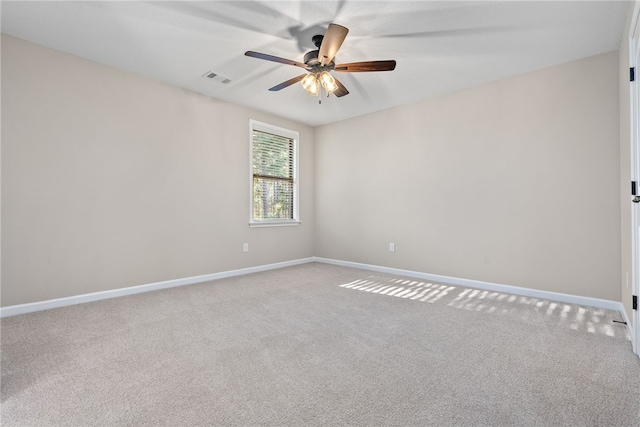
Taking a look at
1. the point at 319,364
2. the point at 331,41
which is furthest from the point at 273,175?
the point at 319,364

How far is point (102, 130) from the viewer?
3.18m

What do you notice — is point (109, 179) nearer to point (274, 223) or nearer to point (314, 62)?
point (274, 223)

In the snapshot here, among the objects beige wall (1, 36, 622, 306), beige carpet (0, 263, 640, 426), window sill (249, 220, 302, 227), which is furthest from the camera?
window sill (249, 220, 302, 227)

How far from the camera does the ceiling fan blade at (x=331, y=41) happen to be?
2.11 meters

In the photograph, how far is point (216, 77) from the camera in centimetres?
346

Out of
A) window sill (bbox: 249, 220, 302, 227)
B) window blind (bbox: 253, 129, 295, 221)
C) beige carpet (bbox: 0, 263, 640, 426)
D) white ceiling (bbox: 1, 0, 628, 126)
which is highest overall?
white ceiling (bbox: 1, 0, 628, 126)

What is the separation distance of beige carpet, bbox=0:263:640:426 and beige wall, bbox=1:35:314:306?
0.51m

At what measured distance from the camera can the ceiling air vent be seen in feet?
11.1

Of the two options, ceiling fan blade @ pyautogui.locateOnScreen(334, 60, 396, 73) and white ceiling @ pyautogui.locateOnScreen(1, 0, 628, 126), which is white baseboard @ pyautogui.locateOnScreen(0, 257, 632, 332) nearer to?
white ceiling @ pyautogui.locateOnScreen(1, 0, 628, 126)

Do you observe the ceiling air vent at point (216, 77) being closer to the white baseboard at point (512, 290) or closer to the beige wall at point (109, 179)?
the beige wall at point (109, 179)

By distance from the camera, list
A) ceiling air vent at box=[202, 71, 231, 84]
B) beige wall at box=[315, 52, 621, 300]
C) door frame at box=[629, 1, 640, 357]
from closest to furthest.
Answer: door frame at box=[629, 1, 640, 357]
beige wall at box=[315, 52, 621, 300]
ceiling air vent at box=[202, 71, 231, 84]

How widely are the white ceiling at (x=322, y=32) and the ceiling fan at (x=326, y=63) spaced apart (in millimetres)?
234

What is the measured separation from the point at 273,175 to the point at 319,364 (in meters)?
3.57

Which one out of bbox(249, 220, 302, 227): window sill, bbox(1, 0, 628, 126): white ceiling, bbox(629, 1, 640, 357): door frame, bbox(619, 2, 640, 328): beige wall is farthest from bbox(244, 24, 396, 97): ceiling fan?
bbox(249, 220, 302, 227): window sill
